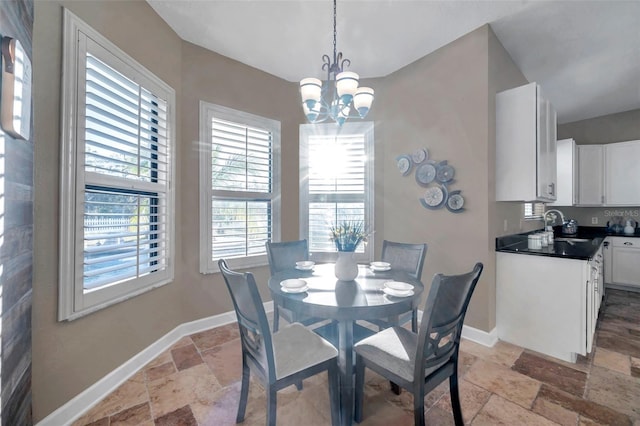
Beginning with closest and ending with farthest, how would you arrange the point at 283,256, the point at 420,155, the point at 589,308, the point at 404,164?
the point at 589,308, the point at 283,256, the point at 420,155, the point at 404,164

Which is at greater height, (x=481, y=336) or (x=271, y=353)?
(x=271, y=353)

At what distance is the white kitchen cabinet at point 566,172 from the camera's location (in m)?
4.34

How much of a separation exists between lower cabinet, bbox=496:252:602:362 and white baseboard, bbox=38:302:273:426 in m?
3.01

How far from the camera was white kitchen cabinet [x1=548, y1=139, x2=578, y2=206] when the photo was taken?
434 centimetres

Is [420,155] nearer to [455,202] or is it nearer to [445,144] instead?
[445,144]

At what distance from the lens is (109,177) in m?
1.91

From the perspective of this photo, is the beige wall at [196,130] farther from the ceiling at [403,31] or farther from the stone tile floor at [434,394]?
the stone tile floor at [434,394]

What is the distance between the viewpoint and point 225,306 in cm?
305

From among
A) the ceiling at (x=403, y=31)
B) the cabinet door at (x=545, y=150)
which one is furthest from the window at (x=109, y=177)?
the cabinet door at (x=545, y=150)

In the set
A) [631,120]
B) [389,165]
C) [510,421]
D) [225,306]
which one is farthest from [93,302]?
[631,120]

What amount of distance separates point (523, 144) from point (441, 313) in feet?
7.31

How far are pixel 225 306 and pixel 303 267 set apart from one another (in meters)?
1.41

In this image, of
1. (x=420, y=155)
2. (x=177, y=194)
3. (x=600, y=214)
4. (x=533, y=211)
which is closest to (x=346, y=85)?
(x=420, y=155)

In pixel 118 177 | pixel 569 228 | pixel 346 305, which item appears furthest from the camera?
pixel 569 228
